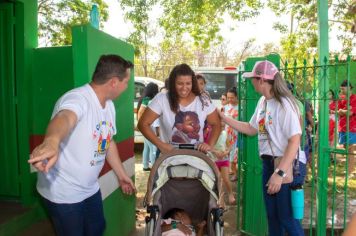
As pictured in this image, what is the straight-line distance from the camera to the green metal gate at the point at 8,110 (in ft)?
15.3

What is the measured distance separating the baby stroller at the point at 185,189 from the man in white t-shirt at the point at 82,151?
0.54 metres

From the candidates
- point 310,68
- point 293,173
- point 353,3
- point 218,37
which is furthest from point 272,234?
point 218,37

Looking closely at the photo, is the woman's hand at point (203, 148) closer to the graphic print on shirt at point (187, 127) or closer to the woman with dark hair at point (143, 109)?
the graphic print on shirt at point (187, 127)

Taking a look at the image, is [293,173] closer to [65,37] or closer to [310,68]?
[310,68]

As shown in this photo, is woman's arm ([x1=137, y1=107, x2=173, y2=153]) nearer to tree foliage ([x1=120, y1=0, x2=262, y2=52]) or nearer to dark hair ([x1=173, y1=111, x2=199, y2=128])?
dark hair ([x1=173, y1=111, x2=199, y2=128])

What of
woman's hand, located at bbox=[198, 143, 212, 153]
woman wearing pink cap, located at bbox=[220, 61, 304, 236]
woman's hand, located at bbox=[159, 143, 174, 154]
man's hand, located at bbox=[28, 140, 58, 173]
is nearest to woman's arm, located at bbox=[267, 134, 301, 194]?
woman wearing pink cap, located at bbox=[220, 61, 304, 236]

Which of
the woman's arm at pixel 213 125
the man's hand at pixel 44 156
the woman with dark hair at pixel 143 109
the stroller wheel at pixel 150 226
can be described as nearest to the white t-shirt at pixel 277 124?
the woman's arm at pixel 213 125

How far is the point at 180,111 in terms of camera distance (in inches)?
151

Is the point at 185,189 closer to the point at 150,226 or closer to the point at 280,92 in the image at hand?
the point at 150,226

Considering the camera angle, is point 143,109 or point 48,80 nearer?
point 48,80

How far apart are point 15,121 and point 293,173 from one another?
3.21 meters

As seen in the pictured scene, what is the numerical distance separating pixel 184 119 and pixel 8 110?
7.51 ft

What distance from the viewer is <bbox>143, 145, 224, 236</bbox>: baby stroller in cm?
321

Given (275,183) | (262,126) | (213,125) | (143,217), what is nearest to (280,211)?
(275,183)
